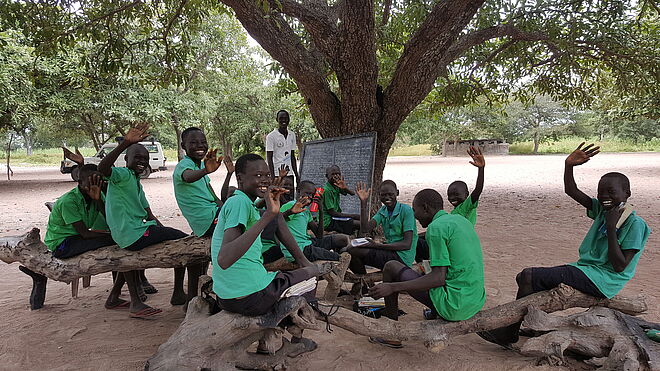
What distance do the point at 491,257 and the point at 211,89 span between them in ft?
67.8

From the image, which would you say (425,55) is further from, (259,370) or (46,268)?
(46,268)

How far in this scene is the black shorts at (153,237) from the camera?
384 cm

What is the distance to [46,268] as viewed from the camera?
372 centimetres

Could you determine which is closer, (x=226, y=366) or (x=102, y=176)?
(x=226, y=366)

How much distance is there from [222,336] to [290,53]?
4289 mm

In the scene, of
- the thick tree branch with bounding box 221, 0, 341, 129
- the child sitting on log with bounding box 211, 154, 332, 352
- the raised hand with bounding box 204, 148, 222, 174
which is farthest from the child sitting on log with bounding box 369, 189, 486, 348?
the thick tree branch with bounding box 221, 0, 341, 129

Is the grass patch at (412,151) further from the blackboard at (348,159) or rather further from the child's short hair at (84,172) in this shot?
the child's short hair at (84,172)

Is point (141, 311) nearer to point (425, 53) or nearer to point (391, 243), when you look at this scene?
point (391, 243)

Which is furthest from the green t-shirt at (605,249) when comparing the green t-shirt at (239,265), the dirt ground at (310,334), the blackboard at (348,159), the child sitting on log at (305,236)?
the blackboard at (348,159)

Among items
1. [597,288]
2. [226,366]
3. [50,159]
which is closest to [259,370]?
[226,366]

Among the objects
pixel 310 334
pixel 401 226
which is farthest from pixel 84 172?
pixel 401 226

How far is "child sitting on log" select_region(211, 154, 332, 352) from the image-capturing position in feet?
Answer: 7.96

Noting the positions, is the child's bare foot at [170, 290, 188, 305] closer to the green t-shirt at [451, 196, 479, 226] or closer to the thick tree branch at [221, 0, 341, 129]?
the green t-shirt at [451, 196, 479, 226]

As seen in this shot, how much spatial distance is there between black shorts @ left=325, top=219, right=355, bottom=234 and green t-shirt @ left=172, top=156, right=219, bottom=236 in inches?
75.0
